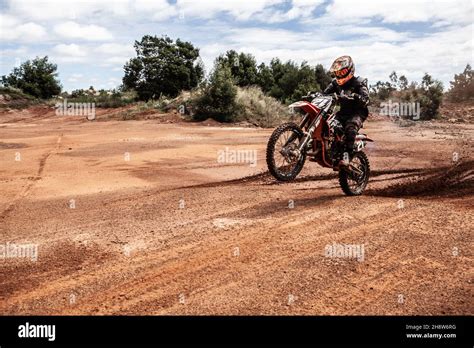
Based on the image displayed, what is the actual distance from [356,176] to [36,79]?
44429mm

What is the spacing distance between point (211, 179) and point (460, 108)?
32.2 m

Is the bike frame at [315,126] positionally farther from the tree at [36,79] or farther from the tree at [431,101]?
the tree at [36,79]

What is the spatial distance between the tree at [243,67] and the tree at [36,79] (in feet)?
65.6

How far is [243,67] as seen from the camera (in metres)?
35.9

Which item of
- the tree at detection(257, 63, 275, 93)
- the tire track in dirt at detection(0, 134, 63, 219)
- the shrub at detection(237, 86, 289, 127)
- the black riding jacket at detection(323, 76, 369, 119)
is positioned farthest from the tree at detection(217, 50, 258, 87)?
the black riding jacket at detection(323, 76, 369, 119)

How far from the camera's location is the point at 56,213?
6289mm

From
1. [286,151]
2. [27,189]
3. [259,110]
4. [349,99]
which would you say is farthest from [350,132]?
[259,110]

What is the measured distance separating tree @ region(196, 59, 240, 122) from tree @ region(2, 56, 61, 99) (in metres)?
25.7

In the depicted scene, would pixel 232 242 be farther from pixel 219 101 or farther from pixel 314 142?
pixel 219 101

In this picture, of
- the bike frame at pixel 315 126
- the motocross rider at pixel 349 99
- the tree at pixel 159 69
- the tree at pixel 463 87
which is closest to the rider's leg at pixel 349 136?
the motocross rider at pixel 349 99

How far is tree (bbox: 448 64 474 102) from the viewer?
41531 mm

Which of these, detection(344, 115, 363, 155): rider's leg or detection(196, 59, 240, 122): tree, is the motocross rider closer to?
detection(344, 115, 363, 155): rider's leg
